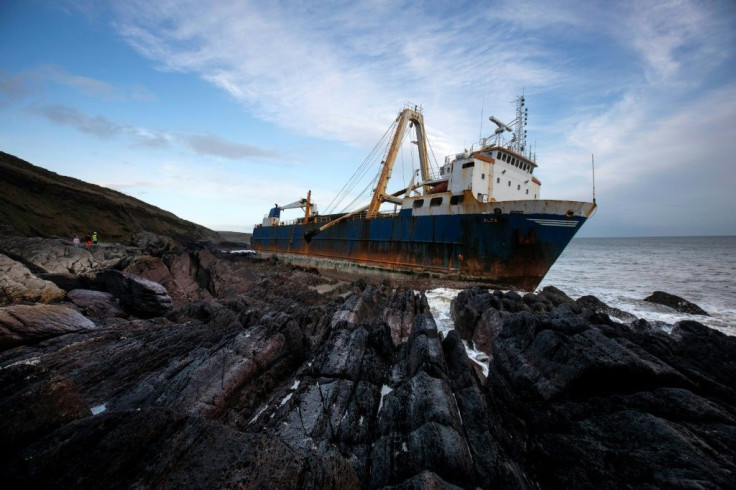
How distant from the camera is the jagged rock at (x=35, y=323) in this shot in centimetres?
605

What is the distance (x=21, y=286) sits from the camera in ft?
28.1

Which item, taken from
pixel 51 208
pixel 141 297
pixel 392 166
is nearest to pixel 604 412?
pixel 141 297

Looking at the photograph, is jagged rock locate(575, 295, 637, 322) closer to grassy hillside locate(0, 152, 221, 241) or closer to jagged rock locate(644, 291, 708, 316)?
jagged rock locate(644, 291, 708, 316)

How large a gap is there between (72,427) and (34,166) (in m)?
65.5

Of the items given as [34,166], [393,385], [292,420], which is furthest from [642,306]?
[34,166]

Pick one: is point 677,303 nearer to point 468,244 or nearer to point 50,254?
point 468,244

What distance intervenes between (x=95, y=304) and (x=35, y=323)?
3461 mm

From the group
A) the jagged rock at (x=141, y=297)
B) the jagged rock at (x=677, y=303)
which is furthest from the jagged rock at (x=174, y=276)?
the jagged rock at (x=677, y=303)

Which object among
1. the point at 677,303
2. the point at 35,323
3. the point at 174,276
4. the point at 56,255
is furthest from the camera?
the point at 677,303

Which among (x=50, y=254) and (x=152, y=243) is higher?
(x=152, y=243)

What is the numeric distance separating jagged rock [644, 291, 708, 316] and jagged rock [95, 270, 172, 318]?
25.0 meters

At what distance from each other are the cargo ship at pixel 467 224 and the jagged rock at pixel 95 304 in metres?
16.7

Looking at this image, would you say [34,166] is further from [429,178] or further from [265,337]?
[265,337]

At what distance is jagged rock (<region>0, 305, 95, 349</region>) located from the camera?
6051 mm
